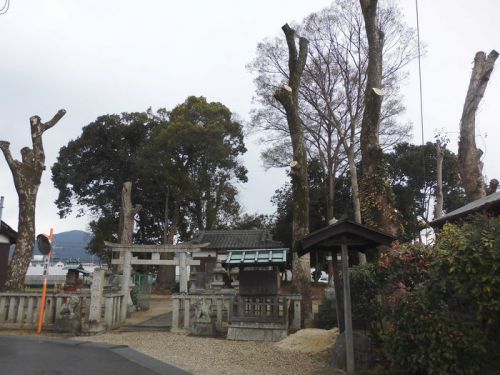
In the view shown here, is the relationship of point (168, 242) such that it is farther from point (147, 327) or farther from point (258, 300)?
point (258, 300)

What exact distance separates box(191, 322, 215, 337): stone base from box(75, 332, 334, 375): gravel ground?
294mm

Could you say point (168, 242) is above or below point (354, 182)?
below

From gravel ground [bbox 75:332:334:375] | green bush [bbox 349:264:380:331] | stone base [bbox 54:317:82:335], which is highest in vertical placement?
green bush [bbox 349:264:380:331]

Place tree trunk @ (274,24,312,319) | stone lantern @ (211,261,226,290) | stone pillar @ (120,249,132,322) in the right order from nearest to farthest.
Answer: tree trunk @ (274,24,312,319)
stone pillar @ (120,249,132,322)
stone lantern @ (211,261,226,290)

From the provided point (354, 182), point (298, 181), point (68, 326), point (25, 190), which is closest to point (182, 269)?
point (68, 326)

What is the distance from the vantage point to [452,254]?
493cm

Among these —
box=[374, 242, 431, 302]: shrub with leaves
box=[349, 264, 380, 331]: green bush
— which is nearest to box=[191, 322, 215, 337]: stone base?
box=[349, 264, 380, 331]: green bush

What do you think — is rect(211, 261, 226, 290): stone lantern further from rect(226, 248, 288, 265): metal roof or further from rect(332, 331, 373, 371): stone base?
rect(332, 331, 373, 371): stone base

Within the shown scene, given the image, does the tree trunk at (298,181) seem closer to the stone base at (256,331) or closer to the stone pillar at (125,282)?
the stone base at (256,331)

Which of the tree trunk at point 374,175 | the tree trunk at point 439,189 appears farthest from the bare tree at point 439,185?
the tree trunk at point 374,175

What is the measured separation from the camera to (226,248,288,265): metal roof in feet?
32.6

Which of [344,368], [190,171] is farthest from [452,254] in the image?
→ [190,171]

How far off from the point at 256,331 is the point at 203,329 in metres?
1.58

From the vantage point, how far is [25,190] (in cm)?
1309
